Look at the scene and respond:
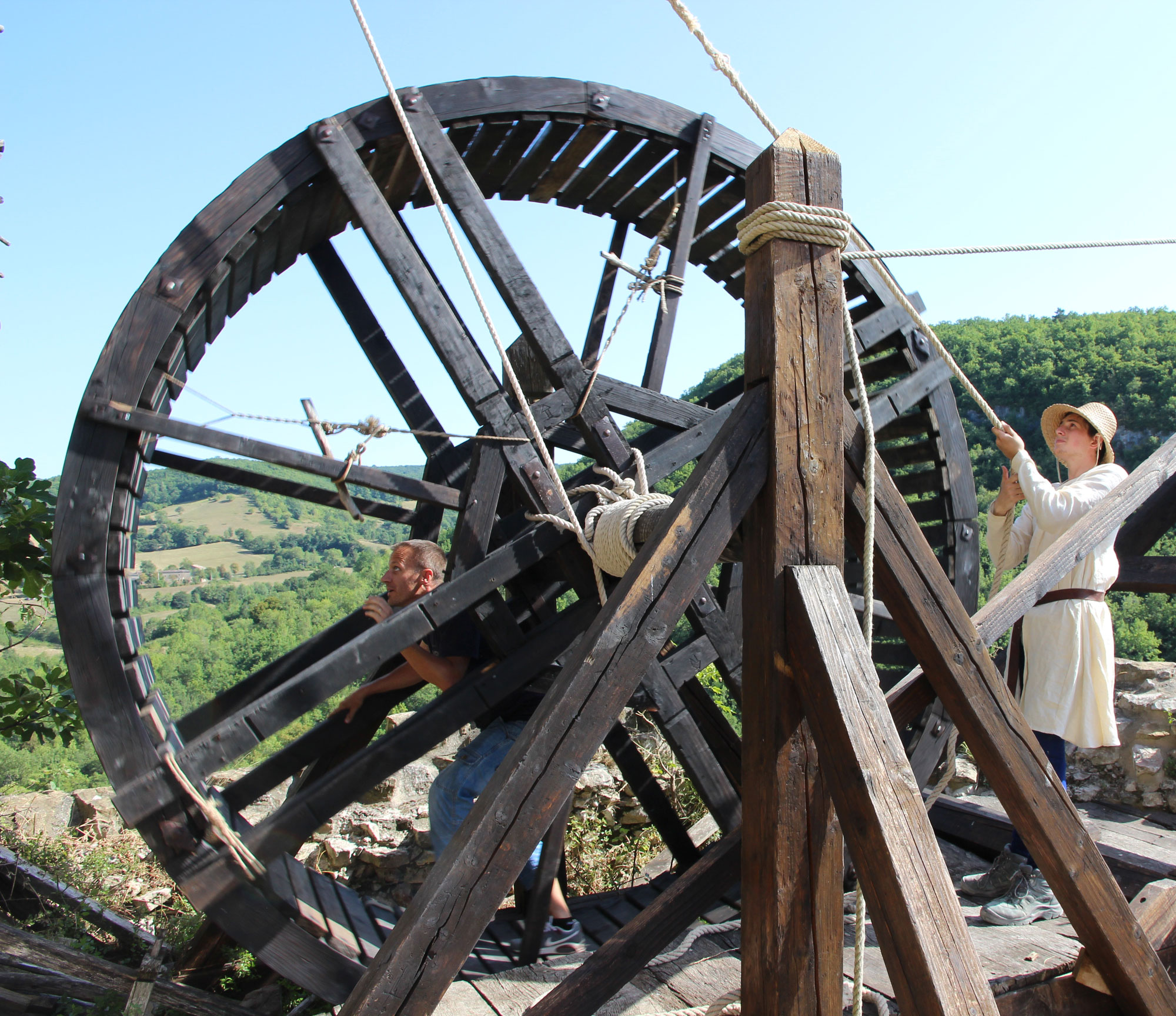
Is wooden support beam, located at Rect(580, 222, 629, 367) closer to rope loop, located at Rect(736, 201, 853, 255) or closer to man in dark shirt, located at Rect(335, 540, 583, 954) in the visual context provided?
man in dark shirt, located at Rect(335, 540, 583, 954)

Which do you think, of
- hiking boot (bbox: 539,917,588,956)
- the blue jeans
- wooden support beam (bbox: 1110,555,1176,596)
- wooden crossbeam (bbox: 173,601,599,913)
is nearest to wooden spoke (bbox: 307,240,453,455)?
wooden crossbeam (bbox: 173,601,599,913)

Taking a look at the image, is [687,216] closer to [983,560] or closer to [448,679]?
[448,679]

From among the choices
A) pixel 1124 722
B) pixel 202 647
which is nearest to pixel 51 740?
pixel 1124 722

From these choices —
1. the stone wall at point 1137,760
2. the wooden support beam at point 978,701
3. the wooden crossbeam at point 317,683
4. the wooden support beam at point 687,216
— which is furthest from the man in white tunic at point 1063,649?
the wooden crossbeam at point 317,683

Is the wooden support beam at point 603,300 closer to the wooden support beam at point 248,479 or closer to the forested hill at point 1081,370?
the wooden support beam at point 248,479

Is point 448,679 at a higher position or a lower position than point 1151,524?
lower

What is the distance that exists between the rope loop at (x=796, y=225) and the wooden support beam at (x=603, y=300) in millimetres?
2470

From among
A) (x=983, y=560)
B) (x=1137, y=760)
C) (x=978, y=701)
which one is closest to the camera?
(x=978, y=701)

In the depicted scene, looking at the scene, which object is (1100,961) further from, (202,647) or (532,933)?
(202,647)

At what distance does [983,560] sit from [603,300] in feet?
55.3

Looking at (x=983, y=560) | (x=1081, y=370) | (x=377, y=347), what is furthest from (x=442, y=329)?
(x=1081, y=370)

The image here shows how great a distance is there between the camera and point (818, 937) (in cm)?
157

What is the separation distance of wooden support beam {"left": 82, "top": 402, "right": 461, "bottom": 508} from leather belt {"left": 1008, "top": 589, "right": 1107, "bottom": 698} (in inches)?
85.6

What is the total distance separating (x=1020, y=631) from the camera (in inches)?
127
